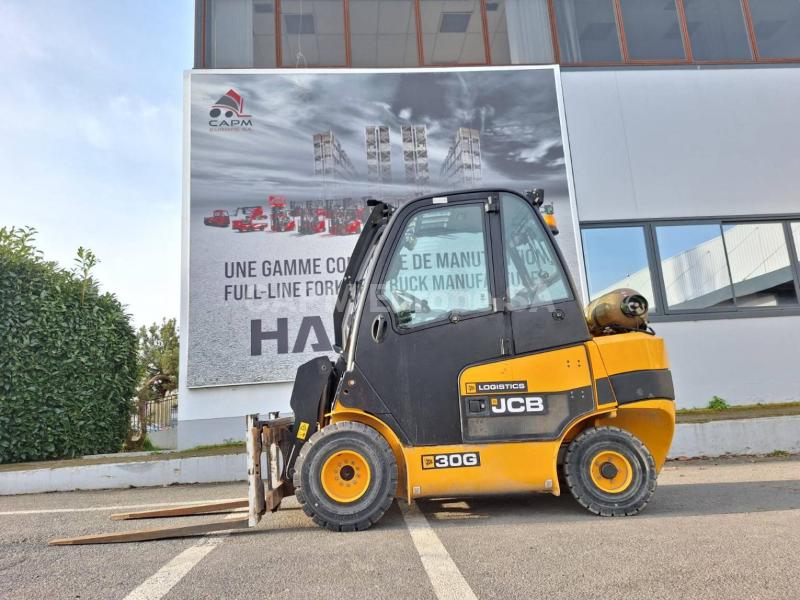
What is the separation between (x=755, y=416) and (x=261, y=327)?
25.6ft

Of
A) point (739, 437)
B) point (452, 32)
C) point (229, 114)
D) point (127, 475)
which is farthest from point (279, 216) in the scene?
point (739, 437)

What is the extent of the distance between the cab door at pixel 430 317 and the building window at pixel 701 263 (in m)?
6.50

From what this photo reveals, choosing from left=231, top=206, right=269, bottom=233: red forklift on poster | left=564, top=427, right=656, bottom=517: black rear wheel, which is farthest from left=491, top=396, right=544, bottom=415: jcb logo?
left=231, top=206, right=269, bottom=233: red forklift on poster

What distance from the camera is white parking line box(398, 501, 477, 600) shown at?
99.8 inches

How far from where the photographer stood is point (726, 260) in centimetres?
1029

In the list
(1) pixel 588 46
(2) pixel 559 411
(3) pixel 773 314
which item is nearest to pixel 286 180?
(1) pixel 588 46

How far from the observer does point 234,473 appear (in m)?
7.59

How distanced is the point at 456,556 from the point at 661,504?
241cm

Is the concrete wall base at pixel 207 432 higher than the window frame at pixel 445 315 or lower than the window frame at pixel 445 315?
lower

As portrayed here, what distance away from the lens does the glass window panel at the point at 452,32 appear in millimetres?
11047

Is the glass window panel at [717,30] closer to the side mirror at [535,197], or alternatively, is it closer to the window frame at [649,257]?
the window frame at [649,257]

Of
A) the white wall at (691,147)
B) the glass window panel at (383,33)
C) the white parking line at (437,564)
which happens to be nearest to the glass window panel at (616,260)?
the white wall at (691,147)

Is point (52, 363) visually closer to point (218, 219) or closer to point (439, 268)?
point (218, 219)

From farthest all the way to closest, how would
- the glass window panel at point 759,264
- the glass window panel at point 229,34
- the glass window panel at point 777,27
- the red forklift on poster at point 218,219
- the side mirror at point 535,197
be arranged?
1. the glass window panel at point 777,27
2. the glass window panel at point 229,34
3. the glass window panel at point 759,264
4. the red forklift on poster at point 218,219
5. the side mirror at point 535,197
